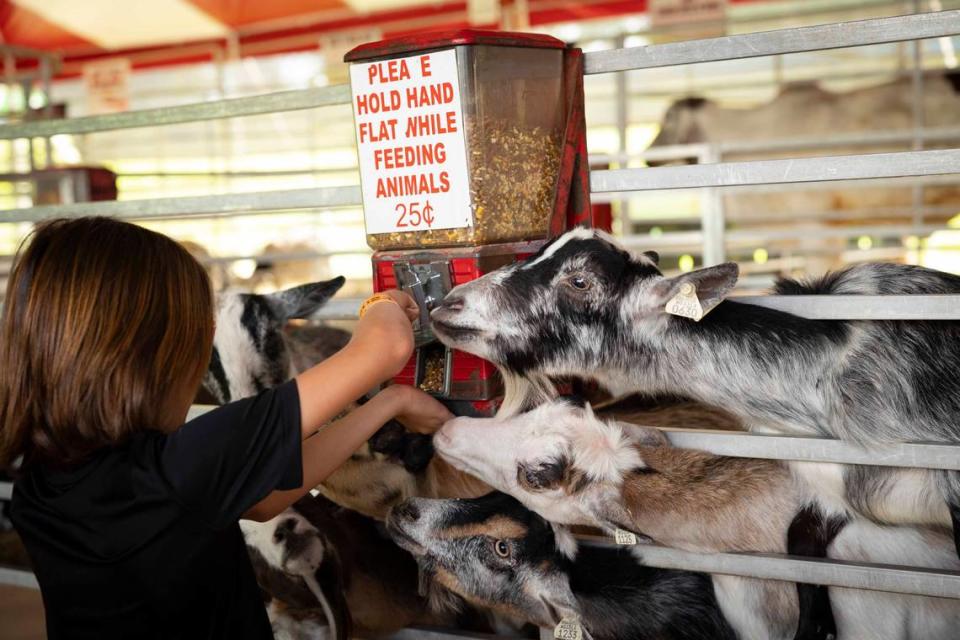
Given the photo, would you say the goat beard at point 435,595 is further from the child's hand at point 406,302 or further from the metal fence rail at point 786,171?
the metal fence rail at point 786,171

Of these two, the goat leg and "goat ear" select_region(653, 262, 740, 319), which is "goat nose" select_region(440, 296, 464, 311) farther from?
the goat leg

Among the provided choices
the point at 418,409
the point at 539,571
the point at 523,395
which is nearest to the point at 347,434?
the point at 418,409

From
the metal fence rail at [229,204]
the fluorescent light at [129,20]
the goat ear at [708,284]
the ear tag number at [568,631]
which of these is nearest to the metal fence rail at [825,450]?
the goat ear at [708,284]

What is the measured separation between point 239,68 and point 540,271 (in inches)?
350

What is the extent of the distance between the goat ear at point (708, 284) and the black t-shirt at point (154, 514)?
0.74m

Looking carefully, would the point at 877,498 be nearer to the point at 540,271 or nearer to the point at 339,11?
the point at 540,271

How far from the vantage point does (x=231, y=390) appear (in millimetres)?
2492

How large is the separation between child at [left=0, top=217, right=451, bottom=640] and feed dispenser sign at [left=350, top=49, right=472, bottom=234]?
1.30 ft

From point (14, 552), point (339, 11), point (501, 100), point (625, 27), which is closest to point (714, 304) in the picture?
point (501, 100)

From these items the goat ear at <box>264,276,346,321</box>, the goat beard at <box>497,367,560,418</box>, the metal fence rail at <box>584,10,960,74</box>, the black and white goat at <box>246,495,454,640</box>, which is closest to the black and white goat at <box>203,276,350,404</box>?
the goat ear at <box>264,276,346,321</box>

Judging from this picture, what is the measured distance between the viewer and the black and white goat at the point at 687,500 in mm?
1895

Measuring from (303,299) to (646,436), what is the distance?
1.01 m

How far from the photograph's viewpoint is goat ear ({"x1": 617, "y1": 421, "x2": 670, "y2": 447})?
199cm

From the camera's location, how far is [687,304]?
1745 millimetres
